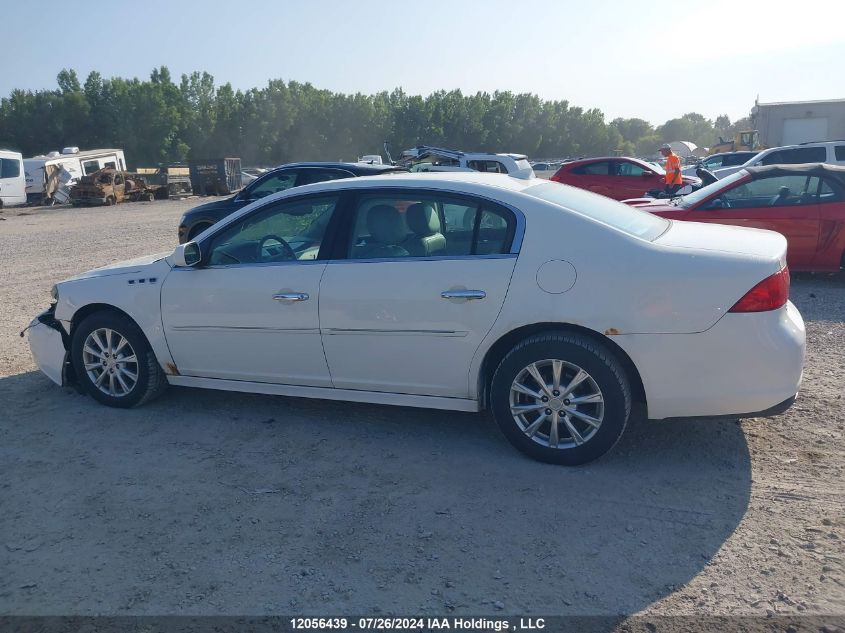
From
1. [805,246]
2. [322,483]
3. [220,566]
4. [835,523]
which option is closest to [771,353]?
[835,523]

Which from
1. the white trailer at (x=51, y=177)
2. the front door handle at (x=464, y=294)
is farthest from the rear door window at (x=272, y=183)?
the white trailer at (x=51, y=177)

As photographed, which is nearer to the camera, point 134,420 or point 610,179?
point 134,420

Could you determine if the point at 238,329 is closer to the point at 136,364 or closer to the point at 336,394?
the point at 336,394

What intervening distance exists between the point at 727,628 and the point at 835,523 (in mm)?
1088

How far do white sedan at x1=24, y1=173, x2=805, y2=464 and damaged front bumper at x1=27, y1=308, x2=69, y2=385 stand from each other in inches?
6.1

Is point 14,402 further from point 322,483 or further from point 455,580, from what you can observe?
point 455,580

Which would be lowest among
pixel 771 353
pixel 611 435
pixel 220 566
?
pixel 220 566

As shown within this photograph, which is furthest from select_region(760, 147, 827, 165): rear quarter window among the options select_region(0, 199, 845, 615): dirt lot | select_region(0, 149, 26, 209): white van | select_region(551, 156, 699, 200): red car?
select_region(0, 149, 26, 209): white van

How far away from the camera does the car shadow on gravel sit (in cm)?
311

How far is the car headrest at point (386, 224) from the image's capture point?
461 centimetres

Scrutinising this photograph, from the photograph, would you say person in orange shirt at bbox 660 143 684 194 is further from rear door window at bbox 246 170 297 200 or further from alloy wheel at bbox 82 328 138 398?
alloy wheel at bbox 82 328 138 398

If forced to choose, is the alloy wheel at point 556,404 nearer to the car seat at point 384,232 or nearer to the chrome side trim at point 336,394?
the chrome side trim at point 336,394

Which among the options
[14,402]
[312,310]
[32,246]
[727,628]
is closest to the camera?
[727,628]

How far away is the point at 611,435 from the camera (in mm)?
4043
